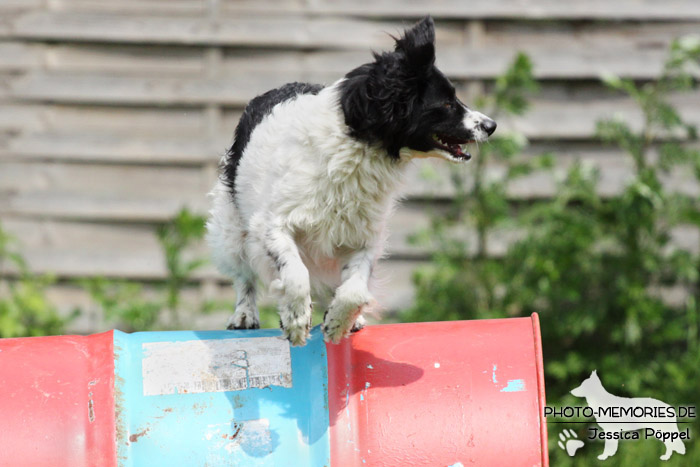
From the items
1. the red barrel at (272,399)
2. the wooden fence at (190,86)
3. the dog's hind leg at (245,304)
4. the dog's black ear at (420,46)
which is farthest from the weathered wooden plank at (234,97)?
the red barrel at (272,399)

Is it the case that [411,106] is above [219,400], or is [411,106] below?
above

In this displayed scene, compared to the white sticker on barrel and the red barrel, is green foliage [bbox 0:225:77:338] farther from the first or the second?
the white sticker on barrel

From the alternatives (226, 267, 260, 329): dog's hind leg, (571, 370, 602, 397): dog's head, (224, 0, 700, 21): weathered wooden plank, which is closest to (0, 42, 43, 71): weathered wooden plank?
(224, 0, 700, 21): weathered wooden plank

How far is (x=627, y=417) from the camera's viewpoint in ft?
11.5

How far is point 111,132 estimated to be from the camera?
5.51 metres

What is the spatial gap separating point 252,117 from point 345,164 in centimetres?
72

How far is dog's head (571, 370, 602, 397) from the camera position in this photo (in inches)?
163

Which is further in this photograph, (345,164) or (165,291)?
(165,291)

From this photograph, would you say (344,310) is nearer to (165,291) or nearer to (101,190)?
(165,291)

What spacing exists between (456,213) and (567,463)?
5.68 feet

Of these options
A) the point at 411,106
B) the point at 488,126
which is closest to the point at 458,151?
the point at 488,126

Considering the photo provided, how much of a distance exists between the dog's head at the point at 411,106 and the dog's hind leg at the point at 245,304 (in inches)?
41.4

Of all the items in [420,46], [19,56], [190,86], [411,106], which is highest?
[19,56]

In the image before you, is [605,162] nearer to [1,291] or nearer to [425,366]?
[425,366]
